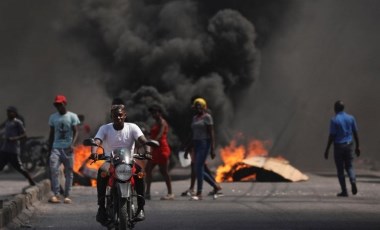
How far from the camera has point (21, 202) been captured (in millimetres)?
13156

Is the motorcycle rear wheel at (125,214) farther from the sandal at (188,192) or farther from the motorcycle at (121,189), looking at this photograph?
the sandal at (188,192)

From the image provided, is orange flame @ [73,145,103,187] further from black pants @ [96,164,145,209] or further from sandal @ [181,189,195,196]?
black pants @ [96,164,145,209]

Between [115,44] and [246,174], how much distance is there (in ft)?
35.4

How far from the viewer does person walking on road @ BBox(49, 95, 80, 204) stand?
1530 cm

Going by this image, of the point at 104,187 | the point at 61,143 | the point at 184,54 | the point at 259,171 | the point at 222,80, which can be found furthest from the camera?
the point at 184,54

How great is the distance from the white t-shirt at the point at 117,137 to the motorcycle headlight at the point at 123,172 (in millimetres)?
739

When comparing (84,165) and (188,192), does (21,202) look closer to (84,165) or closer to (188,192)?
Answer: (188,192)

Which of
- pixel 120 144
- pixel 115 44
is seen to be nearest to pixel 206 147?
pixel 120 144

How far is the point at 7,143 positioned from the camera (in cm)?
1686

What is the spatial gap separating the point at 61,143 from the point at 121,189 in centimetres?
621

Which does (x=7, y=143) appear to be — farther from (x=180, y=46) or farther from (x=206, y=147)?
(x=180, y=46)

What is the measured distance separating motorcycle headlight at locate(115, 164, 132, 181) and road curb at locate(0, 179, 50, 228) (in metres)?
2.03

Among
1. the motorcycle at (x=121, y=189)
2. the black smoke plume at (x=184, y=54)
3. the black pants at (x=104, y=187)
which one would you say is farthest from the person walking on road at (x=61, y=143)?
the black smoke plume at (x=184, y=54)

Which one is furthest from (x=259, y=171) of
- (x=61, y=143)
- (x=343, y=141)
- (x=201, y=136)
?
(x=61, y=143)
